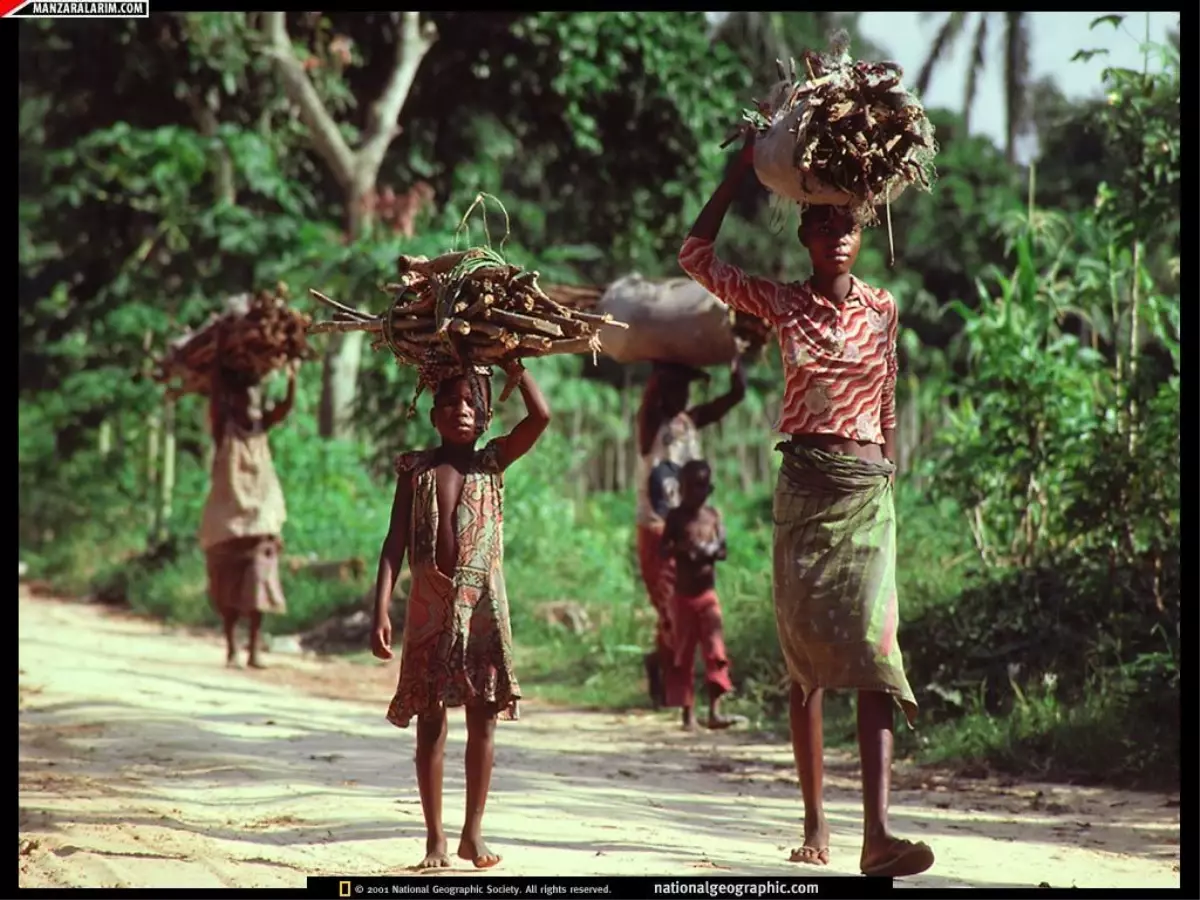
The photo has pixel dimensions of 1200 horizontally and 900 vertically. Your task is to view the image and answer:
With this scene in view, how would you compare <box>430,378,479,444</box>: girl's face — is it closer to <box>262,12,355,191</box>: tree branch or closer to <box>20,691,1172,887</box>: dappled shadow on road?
<box>20,691,1172,887</box>: dappled shadow on road

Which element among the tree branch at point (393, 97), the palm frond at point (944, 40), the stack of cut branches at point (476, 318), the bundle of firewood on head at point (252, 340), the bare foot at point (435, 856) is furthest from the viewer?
the palm frond at point (944, 40)

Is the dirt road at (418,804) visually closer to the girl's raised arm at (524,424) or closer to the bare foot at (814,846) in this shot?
the bare foot at (814,846)

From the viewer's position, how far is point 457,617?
5.36 meters

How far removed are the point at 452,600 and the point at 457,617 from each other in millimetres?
55

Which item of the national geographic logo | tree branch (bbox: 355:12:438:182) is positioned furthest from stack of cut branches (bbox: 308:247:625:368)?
tree branch (bbox: 355:12:438:182)

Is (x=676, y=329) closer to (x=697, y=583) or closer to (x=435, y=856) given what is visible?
(x=697, y=583)

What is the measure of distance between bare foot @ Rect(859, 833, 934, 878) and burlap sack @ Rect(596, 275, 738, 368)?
4.56 m

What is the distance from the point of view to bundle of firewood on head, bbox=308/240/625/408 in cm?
536

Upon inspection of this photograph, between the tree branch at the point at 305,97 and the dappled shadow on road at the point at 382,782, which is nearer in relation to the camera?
the dappled shadow on road at the point at 382,782

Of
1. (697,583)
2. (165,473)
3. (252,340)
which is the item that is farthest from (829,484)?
(165,473)

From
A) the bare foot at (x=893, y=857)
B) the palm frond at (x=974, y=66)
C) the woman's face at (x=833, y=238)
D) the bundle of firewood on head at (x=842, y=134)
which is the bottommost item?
the bare foot at (x=893, y=857)

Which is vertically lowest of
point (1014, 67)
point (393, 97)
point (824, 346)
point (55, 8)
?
point (824, 346)

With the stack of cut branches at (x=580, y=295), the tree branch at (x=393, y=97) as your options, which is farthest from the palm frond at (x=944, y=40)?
the stack of cut branches at (x=580, y=295)

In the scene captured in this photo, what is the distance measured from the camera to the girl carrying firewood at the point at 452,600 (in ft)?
17.4
